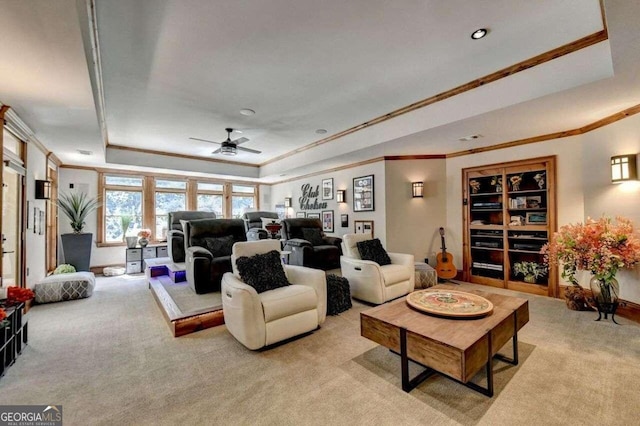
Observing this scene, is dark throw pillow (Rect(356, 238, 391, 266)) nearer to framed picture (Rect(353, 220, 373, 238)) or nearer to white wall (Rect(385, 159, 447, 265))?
white wall (Rect(385, 159, 447, 265))

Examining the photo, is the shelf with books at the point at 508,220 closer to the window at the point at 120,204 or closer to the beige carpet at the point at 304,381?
the beige carpet at the point at 304,381

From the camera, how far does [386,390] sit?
6.57 ft

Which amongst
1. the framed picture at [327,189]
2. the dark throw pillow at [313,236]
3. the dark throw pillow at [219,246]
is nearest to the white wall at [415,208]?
the dark throw pillow at [313,236]

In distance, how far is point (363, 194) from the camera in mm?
6105

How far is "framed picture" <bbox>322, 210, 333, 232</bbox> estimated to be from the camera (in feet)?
23.1

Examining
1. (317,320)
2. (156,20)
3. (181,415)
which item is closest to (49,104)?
(156,20)

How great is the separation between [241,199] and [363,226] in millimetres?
4706

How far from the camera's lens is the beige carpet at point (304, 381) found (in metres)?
1.76

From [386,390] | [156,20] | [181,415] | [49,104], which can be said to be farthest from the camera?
[49,104]

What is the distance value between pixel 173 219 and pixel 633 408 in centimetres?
684

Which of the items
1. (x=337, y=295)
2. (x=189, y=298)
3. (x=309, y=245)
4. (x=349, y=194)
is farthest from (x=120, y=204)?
(x=337, y=295)

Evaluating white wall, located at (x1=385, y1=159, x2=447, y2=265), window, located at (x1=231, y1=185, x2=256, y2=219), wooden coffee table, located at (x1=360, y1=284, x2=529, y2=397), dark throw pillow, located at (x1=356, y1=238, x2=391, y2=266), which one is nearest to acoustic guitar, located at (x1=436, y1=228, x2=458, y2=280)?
white wall, located at (x1=385, y1=159, x2=447, y2=265)

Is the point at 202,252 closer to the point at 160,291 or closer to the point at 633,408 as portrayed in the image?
the point at 160,291

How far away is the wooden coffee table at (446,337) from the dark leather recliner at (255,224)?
4.31 metres
